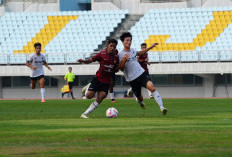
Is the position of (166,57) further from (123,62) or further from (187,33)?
(123,62)

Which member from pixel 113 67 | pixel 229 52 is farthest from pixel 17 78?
pixel 113 67

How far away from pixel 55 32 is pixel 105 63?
1185 inches

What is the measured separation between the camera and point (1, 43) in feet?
149

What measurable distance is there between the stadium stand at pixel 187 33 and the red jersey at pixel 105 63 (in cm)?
2368

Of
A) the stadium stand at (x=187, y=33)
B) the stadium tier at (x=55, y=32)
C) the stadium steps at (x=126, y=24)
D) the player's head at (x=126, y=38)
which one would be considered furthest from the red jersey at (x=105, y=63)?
the stadium steps at (x=126, y=24)

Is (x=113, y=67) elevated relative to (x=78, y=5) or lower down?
lower down

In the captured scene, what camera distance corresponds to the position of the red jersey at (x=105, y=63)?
52.2ft

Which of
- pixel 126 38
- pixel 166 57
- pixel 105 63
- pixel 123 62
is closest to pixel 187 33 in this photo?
pixel 166 57

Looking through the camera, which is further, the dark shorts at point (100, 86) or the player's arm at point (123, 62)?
the dark shorts at point (100, 86)

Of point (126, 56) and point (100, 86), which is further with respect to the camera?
point (100, 86)

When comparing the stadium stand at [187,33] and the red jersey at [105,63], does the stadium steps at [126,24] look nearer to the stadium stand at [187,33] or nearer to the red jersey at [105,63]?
the stadium stand at [187,33]

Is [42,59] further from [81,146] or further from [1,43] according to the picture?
[1,43]

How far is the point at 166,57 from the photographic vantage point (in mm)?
40281

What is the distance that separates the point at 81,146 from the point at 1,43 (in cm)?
3837
